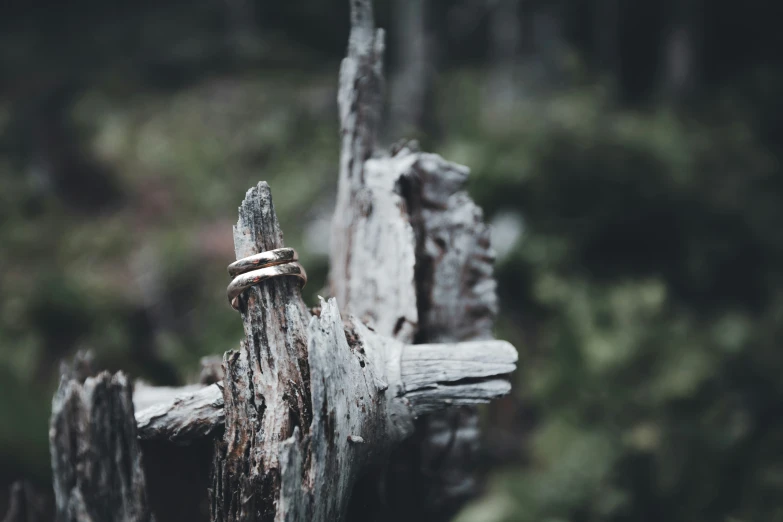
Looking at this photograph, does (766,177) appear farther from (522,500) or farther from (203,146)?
(203,146)

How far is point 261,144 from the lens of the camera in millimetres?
7445

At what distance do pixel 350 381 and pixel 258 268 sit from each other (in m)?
0.28

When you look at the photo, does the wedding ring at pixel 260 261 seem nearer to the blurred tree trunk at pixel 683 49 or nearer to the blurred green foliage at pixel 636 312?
the blurred green foliage at pixel 636 312

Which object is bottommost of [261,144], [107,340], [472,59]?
[107,340]

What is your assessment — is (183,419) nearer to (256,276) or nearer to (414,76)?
(256,276)

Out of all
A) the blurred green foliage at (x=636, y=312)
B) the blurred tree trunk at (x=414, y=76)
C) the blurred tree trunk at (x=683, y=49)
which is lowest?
the blurred green foliage at (x=636, y=312)

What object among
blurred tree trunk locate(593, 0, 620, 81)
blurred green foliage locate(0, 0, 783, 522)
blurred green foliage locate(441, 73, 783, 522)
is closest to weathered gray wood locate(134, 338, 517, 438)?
blurred green foliage locate(0, 0, 783, 522)

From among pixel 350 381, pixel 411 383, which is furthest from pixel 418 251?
pixel 350 381

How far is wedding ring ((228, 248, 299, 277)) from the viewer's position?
101cm

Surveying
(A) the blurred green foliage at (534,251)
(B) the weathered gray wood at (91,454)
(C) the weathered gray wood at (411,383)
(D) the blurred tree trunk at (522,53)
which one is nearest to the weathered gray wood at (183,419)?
(C) the weathered gray wood at (411,383)

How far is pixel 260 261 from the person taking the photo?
1.01 meters

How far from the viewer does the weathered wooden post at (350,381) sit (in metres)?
0.90

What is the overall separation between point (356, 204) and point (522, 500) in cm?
254

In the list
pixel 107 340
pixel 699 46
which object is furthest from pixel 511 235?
pixel 699 46
